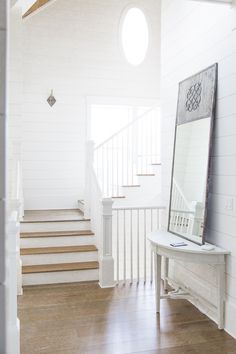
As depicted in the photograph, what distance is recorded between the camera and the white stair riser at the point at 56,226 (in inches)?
202

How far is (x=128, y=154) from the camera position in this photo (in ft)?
20.0

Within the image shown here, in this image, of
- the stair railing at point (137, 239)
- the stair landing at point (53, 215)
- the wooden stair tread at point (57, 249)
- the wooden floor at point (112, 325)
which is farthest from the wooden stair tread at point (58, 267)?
the stair landing at point (53, 215)

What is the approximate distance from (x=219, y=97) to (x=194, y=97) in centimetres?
42

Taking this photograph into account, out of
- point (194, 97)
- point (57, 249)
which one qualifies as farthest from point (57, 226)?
point (194, 97)

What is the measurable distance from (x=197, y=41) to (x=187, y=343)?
9.66 feet

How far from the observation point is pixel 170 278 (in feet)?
14.3

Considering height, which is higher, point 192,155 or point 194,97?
point 194,97

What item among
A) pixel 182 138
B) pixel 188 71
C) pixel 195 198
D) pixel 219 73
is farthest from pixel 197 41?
pixel 195 198

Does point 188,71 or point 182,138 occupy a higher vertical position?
point 188,71

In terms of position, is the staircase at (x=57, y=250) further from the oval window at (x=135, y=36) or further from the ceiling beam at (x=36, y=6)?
the oval window at (x=135, y=36)

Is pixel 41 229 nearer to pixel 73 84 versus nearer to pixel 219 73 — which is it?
pixel 73 84

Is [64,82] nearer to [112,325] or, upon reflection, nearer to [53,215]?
[53,215]

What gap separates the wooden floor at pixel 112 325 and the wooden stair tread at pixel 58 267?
11.4 inches
